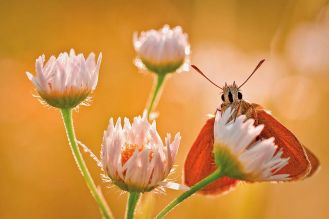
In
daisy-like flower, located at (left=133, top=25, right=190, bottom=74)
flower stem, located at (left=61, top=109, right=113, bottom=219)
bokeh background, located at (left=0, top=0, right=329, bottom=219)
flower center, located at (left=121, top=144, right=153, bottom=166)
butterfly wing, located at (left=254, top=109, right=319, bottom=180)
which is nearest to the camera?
flower stem, located at (left=61, top=109, right=113, bottom=219)

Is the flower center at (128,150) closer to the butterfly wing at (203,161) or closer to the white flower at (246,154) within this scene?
Result: the white flower at (246,154)

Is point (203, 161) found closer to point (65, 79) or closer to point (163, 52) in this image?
point (163, 52)

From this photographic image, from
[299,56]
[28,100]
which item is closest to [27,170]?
[28,100]

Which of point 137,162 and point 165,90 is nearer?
point 137,162

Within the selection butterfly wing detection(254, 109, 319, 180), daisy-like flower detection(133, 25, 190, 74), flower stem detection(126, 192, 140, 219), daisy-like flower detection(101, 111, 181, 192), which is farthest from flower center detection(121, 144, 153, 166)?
daisy-like flower detection(133, 25, 190, 74)

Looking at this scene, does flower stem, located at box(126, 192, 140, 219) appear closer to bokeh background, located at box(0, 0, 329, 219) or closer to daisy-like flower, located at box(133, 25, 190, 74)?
bokeh background, located at box(0, 0, 329, 219)

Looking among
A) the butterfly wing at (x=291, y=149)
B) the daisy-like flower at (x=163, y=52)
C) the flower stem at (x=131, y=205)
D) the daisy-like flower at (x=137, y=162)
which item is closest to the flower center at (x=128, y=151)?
the daisy-like flower at (x=137, y=162)

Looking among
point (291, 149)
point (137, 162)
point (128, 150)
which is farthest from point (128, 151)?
point (291, 149)
